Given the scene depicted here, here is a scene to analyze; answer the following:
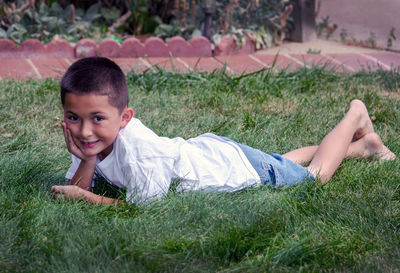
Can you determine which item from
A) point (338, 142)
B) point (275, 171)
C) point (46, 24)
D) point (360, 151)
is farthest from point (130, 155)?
point (46, 24)

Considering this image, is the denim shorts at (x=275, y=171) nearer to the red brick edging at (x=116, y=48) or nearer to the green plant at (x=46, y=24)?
the red brick edging at (x=116, y=48)

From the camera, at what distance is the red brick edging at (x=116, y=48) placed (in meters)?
4.86

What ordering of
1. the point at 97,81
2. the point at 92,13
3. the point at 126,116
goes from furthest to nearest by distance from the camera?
the point at 92,13, the point at 126,116, the point at 97,81

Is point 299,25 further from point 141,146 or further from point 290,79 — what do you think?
point 141,146

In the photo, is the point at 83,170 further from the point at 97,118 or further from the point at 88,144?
the point at 97,118

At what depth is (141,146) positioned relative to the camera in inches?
89.4

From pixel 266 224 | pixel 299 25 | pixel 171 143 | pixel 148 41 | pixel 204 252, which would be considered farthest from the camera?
pixel 299 25

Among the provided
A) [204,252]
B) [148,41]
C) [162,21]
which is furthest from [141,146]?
[162,21]

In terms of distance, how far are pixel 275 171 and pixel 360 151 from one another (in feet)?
2.29

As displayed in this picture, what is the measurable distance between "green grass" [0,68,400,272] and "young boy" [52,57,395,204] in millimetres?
69

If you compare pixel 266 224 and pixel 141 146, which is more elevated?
pixel 141 146

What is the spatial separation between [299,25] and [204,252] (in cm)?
443

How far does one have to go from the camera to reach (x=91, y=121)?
7.32ft

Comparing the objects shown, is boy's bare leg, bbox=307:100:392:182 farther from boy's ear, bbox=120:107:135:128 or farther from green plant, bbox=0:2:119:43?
green plant, bbox=0:2:119:43
